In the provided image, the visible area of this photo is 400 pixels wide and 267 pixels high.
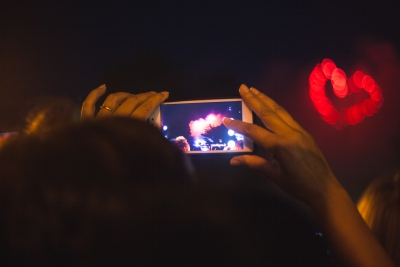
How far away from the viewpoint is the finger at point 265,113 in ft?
1.85

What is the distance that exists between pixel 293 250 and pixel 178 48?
2.44 feet

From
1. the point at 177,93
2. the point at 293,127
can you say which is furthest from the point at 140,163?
the point at 177,93

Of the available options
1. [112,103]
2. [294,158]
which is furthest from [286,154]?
[112,103]

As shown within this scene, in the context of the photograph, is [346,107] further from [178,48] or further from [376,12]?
[178,48]

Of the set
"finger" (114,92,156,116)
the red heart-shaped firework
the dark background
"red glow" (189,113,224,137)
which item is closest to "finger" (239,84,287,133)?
"red glow" (189,113,224,137)

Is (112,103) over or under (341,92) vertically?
under

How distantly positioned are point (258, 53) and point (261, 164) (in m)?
0.57

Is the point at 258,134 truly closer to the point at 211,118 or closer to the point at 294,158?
the point at 294,158

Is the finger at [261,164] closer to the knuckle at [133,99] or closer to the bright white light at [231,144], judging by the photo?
the bright white light at [231,144]

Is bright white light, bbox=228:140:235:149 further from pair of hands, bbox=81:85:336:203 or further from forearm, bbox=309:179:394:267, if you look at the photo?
forearm, bbox=309:179:394:267

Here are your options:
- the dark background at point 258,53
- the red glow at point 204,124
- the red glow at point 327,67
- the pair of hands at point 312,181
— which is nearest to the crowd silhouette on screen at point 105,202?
the pair of hands at point 312,181

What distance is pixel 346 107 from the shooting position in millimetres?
1104

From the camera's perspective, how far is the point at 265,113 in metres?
0.59

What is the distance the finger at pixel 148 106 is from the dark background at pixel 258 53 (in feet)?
1.07
